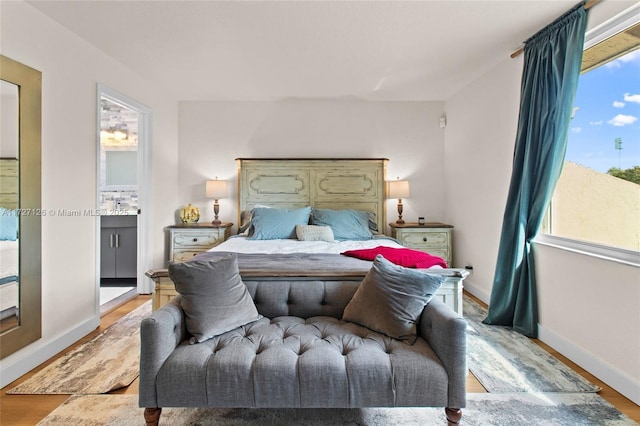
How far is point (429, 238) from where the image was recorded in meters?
4.12

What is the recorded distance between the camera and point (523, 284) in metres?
2.72

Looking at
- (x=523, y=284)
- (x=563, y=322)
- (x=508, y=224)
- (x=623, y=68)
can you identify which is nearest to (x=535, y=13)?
(x=623, y=68)

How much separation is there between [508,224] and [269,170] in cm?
289

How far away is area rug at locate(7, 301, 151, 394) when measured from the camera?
1.97 m

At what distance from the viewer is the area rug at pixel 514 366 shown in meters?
1.97

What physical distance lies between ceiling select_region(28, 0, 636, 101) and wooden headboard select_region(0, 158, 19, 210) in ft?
3.70

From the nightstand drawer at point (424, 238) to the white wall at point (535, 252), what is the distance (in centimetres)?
20

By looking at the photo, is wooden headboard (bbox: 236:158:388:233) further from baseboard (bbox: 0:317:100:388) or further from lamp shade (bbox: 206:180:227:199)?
baseboard (bbox: 0:317:100:388)

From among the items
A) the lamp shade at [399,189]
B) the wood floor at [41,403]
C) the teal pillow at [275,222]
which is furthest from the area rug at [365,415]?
the lamp shade at [399,189]

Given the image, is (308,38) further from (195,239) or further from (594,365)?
(594,365)

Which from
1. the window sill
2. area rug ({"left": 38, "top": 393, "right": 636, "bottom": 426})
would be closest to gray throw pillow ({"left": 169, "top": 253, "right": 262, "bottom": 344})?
area rug ({"left": 38, "top": 393, "right": 636, "bottom": 426})

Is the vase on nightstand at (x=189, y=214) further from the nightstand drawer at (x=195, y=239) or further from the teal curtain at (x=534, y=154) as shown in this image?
the teal curtain at (x=534, y=154)

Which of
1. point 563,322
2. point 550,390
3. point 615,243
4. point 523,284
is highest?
point 615,243

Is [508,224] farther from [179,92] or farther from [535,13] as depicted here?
[179,92]
